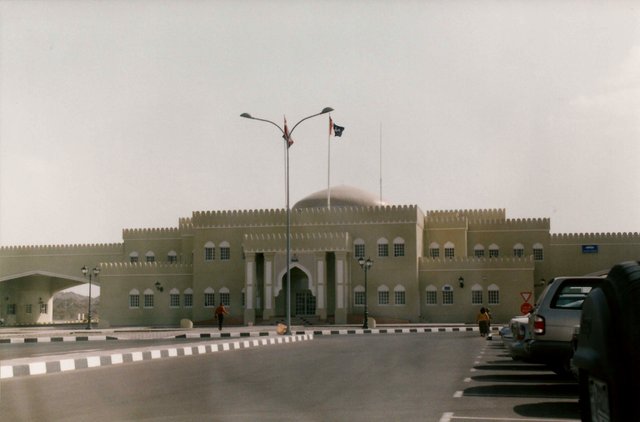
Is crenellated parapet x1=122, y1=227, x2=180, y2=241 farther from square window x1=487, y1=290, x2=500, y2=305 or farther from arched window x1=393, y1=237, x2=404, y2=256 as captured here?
square window x1=487, y1=290, x2=500, y2=305

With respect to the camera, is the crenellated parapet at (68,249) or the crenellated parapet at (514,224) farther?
the crenellated parapet at (68,249)

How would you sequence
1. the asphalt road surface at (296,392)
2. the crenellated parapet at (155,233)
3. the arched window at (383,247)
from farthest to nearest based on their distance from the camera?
the crenellated parapet at (155,233) → the arched window at (383,247) → the asphalt road surface at (296,392)

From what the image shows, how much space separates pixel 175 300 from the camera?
191 ft

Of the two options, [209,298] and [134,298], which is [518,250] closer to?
[209,298]

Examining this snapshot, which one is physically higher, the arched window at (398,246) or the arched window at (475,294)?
the arched window at (398,246)

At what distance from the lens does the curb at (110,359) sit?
13.8 meters

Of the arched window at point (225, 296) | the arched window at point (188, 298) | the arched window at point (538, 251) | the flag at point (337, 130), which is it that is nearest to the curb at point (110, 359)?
the flag at point (337, 130)

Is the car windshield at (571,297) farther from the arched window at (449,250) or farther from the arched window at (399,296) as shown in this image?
the arched window at (449,250)

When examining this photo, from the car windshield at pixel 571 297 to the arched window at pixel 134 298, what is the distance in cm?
4747

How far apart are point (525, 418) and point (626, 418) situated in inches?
179

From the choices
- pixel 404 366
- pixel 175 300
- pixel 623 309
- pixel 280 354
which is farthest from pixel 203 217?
pixel 623 309

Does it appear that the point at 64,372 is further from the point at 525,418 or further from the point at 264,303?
the point at 264,303

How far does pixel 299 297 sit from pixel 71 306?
305 feet

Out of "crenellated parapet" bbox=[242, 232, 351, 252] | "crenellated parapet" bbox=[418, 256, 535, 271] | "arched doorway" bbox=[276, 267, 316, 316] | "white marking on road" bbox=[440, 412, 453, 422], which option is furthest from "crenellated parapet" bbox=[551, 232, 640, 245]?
"white marking on road" bbox=[440, 412, 453, 422]
